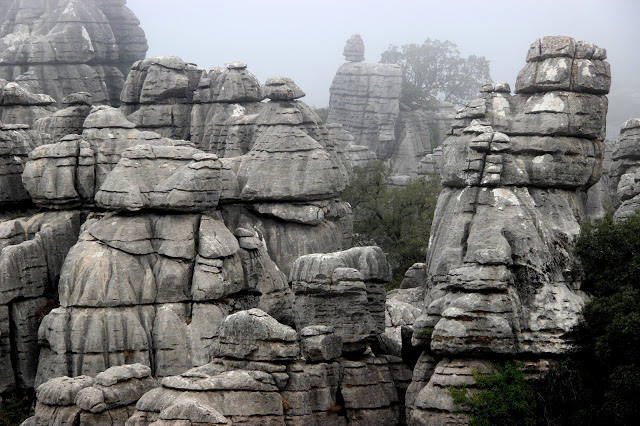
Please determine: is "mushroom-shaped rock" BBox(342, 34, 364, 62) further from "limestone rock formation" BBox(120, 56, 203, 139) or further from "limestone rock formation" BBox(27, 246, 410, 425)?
"limestone rock formation" BBox(27, 246, 410, 425)

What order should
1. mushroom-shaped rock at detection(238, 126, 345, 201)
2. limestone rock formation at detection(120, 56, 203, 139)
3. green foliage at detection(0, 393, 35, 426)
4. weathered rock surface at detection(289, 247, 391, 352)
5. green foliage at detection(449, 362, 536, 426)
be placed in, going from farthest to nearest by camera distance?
limestone rock formation at detection(120, 56, 203, 139) → mushroom-shaped rock at detection(238, 126, 345, 201) → green foliage at detection(0, 393, 35, 426) → weathered rock surface at detection(289, 247, 391, 352) → green foliage at detection(449, 362, 536, 426)

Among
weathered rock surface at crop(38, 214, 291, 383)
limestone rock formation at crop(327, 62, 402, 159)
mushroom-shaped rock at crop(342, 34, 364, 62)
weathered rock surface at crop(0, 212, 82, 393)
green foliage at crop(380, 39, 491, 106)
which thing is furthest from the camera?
green foliage at crop(380, 39, 491, 106)

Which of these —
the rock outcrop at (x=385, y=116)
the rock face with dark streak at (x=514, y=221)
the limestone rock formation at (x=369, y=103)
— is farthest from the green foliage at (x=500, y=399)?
the limestone rock formation at (x=369, y=103)

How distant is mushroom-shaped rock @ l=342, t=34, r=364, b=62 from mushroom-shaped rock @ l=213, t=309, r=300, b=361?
2568 inches

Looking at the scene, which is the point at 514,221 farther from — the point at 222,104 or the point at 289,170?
the point at 222,104

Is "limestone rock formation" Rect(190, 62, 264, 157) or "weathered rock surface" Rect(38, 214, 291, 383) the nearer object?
"weathered rock surface" Rect(38, 214, 291, 383)

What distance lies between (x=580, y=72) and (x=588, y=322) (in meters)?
7.63

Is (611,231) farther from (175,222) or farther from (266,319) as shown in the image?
(175,222)

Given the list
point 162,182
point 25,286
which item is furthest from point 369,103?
point 25,286

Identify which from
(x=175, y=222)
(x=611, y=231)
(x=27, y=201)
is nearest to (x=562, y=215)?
(x=611, y=231)

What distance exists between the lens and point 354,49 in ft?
321

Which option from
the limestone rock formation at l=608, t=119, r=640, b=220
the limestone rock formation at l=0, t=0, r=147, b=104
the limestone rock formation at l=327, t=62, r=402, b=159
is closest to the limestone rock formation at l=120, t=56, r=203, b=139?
the limestone rock formation at l=0, t=0, r=147, b=104

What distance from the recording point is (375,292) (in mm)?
37594

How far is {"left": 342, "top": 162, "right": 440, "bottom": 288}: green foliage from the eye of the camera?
2174 inches
